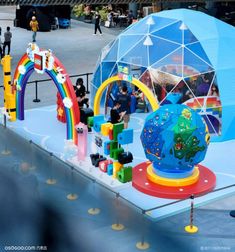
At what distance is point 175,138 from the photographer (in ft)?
43.2

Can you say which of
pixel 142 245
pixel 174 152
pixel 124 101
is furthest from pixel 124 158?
pixel 124 101

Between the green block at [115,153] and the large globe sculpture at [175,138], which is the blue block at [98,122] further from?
the large globe sculpture at [175,138]

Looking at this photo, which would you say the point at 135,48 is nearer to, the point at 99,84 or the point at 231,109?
the point at 99,84

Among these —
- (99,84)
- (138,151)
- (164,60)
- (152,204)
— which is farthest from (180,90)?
(152,204)

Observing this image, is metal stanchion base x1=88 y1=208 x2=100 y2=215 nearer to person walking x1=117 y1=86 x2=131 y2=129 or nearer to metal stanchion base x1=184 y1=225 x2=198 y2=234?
metal stanchion base x1=184 y1=225 x2=198 y2=234

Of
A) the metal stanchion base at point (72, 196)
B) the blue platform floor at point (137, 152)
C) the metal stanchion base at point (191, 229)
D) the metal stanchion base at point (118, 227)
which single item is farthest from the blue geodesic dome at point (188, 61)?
the metal stanchion base at point (118, 227)

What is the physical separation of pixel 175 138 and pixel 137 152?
3.32 meters

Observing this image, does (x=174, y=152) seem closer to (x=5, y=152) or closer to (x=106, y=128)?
(x=106, y=128)

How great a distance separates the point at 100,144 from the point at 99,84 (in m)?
5.37

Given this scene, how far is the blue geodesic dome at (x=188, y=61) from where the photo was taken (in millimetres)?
17016

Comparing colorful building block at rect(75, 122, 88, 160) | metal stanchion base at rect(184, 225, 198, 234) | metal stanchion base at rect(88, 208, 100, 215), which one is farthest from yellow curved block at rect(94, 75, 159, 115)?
metal stanchion base at rect(184, 225, 198, 234)

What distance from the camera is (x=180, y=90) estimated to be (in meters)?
17.1

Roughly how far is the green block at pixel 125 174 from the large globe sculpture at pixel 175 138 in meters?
0.62

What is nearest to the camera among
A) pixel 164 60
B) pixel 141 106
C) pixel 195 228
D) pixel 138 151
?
pixel 195 228
